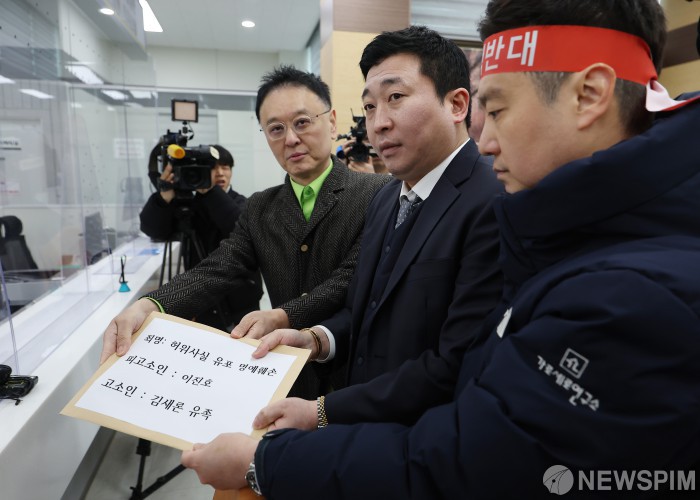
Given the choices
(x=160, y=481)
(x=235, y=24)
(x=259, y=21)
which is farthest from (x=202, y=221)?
(x=235, y=24)

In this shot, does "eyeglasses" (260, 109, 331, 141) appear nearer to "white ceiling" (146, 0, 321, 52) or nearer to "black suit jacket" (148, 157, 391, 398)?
"black suit jacket" (148, 157, 391, 398)

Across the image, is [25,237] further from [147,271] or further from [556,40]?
[556,40]

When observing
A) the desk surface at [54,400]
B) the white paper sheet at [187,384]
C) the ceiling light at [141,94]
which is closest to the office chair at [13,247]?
the desk surface at [54,400]

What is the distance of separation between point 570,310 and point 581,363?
2.5 inches

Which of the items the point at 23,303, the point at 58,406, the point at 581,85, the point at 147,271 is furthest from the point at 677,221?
the point at 147,271

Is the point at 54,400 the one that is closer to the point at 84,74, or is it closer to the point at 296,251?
the point at 296,251

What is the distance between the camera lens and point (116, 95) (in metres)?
3.12

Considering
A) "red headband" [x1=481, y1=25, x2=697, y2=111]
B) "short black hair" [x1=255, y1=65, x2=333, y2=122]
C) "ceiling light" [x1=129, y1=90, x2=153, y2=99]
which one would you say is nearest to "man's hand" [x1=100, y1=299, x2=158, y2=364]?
"short black hair" [x1=255, y1=65, x2=333, y2=122]

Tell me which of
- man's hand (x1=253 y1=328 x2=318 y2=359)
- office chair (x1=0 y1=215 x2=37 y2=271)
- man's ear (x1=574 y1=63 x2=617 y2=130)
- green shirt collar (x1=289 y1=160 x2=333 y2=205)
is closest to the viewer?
man's ear (x1=574 y1=63 x2=617 y2=130)

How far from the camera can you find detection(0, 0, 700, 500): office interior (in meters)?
1.36

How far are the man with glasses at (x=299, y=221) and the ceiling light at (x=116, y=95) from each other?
180 cm

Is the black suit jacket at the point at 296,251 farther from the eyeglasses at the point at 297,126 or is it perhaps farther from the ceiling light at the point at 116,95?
the ceiling light at the point at 116,95

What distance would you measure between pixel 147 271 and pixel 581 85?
2830 millimetres

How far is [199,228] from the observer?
2.46 metres
